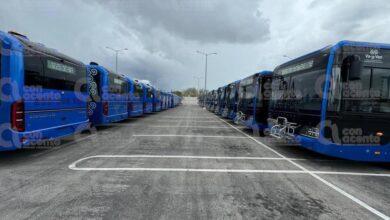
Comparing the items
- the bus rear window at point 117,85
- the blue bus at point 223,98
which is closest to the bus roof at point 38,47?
the bus rear window at point 117,85

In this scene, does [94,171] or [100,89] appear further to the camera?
[100,89]

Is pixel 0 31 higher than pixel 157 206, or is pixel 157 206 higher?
pixel 0 31

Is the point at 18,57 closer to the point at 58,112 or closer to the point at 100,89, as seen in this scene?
the point at 58,112

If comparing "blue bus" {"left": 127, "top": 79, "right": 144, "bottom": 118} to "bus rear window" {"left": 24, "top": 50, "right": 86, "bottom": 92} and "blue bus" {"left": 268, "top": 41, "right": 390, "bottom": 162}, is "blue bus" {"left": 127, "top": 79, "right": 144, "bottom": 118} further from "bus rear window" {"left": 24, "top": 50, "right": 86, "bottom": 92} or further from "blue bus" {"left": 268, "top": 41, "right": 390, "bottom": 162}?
"blue bus" {"left": 268, "top": 41, "right": 390, "bottom": 162}

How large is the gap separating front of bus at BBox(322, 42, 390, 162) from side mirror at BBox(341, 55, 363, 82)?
0.08 feet

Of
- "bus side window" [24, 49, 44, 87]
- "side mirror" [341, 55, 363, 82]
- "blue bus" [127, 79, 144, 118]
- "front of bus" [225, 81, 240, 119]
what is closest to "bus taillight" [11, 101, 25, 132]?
"bus side window" [24, 49, 44, 87]

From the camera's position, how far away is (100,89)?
15.3 meters

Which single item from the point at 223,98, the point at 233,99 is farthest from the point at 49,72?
the point at 223,98

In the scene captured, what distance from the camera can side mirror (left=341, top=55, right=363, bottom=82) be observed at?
724cm

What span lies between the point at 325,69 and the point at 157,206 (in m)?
6.03

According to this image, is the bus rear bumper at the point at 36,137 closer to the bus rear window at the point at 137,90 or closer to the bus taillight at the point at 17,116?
the bus taillight at the point at 17,116

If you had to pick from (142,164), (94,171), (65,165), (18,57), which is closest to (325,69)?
(142,164)

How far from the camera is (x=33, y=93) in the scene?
805 centimetres

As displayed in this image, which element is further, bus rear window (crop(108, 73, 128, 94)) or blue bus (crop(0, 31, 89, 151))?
bus rear window (crop(108, 73, 128, 94))
